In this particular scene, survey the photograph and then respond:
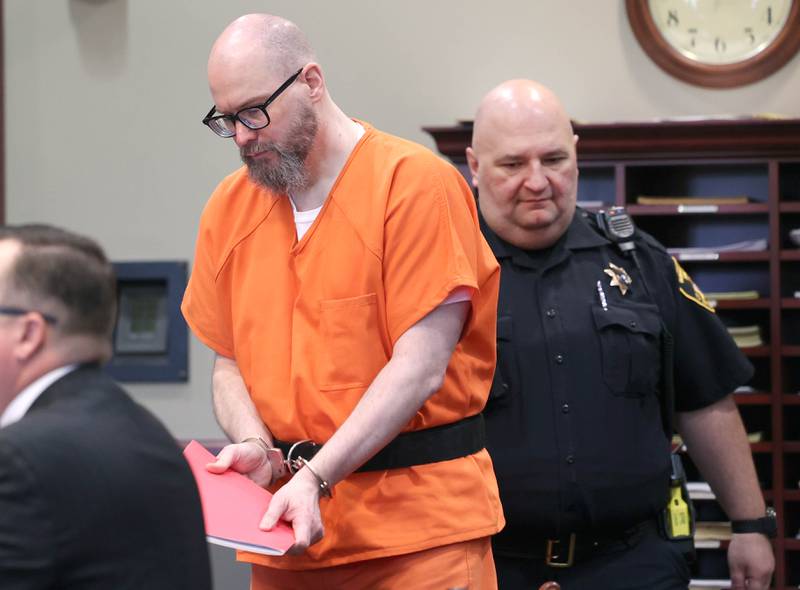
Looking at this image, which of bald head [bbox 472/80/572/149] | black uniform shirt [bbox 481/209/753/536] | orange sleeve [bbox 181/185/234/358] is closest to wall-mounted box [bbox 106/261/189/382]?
bald head [bbox 472/80/572/149]

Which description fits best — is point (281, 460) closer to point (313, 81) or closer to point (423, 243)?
point (423, 243)

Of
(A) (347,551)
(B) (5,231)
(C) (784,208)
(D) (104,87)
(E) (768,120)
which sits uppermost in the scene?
(D) (104,87)

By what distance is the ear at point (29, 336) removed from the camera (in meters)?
1.38

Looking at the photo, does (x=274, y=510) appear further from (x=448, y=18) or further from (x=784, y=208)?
(x=448, y=18)

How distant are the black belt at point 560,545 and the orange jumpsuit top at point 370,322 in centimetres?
52

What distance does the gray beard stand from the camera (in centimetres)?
196

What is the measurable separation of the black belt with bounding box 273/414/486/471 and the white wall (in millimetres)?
3260

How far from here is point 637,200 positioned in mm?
4586

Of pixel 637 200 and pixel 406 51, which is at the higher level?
pixel 406 51

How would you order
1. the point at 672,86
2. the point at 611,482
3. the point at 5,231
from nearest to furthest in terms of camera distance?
the point at 5,231 < the point at 611,482 < the point at 672,86

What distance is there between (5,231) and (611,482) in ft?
4.80

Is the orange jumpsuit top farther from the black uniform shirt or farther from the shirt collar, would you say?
the shirt collar

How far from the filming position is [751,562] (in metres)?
2.72

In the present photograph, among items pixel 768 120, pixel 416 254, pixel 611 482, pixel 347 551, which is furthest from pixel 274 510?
pixel 768 120
